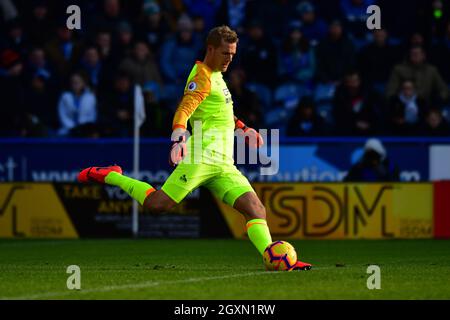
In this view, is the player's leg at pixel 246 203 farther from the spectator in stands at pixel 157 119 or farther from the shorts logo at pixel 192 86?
the spectator in stands at pixel 157 119

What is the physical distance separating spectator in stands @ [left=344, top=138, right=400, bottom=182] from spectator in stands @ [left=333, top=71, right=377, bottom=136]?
96 centimetres

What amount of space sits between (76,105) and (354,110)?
465 cm

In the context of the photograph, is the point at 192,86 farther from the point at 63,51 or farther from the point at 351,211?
the point at 63,51

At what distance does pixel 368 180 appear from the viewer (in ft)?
63.1

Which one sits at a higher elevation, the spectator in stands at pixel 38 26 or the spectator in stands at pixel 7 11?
the spectator in stands at pixel 7 11

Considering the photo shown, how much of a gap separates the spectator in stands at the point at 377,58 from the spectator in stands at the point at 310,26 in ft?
3.99

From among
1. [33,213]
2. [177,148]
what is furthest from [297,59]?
[177,148]

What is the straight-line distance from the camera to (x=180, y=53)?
22078 mm

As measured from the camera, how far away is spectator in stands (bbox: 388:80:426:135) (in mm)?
20156

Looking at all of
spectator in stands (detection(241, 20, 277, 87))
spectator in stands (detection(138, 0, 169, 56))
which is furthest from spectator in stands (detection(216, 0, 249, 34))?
spectator in stands (detection(138, 0, 169, 56))

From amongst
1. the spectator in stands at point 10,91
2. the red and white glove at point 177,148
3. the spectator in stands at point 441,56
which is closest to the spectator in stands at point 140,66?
the spectator in stands at point 10,91

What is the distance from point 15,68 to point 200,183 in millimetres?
Answer: 11376

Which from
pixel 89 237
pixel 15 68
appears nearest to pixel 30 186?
pixel 89 237

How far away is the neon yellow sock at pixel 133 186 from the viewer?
462 inches
